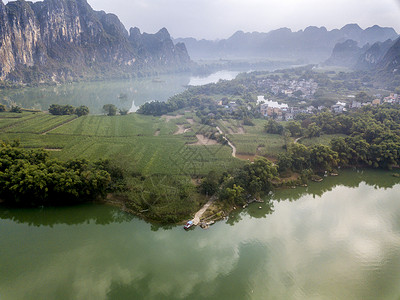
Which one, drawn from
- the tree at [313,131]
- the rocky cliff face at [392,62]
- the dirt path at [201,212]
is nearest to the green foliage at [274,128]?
the tree at [313,131]

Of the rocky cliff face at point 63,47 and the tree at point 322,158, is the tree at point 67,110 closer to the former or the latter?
the tree at point 322,158

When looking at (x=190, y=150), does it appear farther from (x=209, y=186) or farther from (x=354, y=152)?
(x=354, y=152)

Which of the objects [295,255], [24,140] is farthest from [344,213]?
[24,140]

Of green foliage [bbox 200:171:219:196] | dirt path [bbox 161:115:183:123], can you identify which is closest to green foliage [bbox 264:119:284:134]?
dirt path [bbox 161:115:183:123]

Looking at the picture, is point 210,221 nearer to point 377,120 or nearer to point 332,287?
point 332,287

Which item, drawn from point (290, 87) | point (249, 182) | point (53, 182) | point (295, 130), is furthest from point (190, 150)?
point (290, 87)

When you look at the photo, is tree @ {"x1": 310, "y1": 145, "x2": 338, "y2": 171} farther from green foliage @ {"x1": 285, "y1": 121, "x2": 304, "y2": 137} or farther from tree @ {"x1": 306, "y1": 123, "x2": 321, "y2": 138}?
green foliage @ {"x1": 285, "y1": 121, "x2": 304, "y2": 137}
